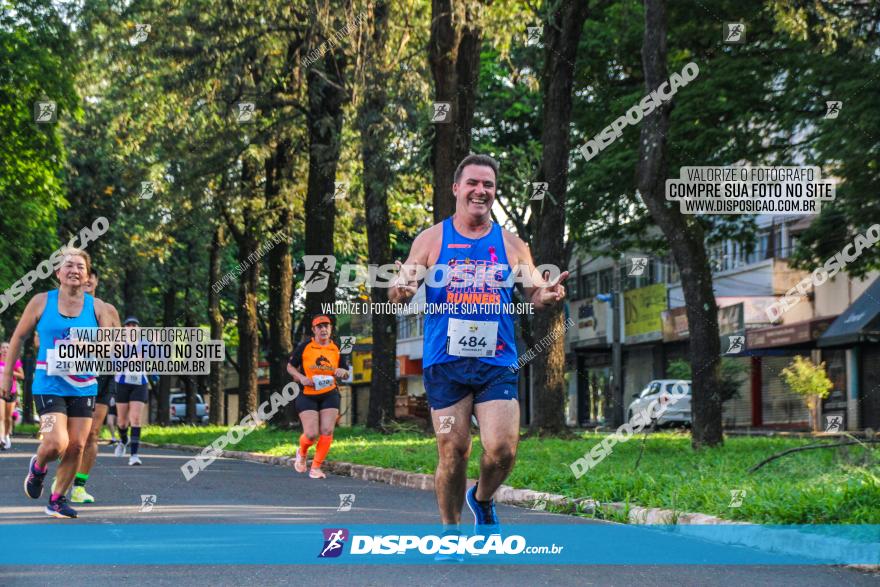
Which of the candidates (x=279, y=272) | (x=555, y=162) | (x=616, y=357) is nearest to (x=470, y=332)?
(x=555, y=162)

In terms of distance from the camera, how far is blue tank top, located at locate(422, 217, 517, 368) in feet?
23.6

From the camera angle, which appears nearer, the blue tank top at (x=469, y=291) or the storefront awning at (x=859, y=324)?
the blue tank top at (x=469, y=291)

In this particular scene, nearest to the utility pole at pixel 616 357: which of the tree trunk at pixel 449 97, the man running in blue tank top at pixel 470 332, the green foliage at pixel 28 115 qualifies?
the green foliage at pixel 28 115

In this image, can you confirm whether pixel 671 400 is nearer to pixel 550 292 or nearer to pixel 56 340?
pixel 56 340

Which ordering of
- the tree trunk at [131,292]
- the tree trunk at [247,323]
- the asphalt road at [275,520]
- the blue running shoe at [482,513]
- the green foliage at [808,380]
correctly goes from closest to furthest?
the asphalt road at [275,520], the blue running shoe at [482,513], the green foliage at [808,380], the tree trunk at [247,323], the tree trunk at [131,292]

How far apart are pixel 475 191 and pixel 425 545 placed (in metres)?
2.21

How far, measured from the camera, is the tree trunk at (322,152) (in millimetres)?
27406

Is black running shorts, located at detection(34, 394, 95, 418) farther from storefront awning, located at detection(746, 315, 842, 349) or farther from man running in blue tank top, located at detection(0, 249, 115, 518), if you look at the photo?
storefront awning, located at detection(746, 315, 842, 349)

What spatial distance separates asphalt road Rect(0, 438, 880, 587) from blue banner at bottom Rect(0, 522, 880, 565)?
0.14m

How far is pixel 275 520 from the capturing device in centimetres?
1030

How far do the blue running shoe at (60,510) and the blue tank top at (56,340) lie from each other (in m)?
0.84

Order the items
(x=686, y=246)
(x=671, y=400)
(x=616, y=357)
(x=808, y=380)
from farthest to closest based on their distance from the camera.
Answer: (x=616, y=357)
(x=671, y=400)
(x=808, y=380)
(x=686, y=246)

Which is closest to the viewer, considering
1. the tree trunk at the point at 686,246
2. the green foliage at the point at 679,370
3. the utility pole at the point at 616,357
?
the tree trunk at the point at 686,246

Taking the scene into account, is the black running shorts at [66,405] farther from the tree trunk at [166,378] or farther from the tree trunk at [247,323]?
the tree trunk at [166,378]
